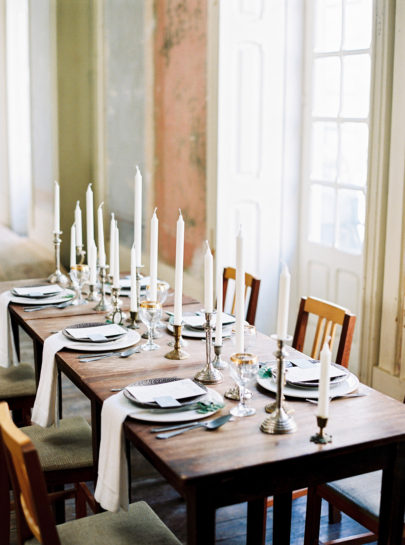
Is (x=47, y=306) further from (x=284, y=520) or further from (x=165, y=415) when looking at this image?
(x=284, y=520)

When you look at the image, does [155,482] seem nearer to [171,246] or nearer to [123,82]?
[171,246]

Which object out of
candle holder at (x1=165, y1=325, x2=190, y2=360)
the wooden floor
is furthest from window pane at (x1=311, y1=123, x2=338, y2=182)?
candle holder at (x1=165, y1=325, x2=190, y2=360)

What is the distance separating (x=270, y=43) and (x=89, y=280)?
200 cm

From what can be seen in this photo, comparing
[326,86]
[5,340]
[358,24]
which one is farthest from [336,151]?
[5,340]

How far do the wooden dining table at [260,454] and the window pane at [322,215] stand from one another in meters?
2.34

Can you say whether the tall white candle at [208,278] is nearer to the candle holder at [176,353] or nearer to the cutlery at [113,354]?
the candle holder at [176,353]

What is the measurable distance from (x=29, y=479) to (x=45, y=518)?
0.45ft

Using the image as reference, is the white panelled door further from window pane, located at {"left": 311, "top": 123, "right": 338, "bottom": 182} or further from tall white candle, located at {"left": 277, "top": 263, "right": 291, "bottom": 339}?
tall white candle, located at {"left": 277, "top": 263, "right": 291, "bottom": 339}

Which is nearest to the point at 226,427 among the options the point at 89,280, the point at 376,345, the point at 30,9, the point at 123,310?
the point at 123,310

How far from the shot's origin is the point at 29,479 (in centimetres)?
174

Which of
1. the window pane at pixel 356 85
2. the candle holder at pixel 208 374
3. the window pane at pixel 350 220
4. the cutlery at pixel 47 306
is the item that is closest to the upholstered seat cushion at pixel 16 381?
the cutlery at pixel 47 306

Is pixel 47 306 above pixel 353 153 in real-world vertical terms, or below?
below

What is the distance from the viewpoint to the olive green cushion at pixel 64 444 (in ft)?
8.28

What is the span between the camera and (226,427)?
2.08 m
